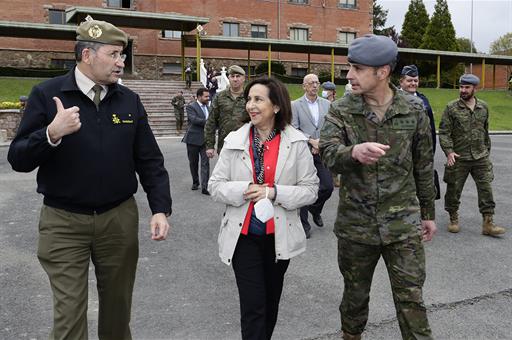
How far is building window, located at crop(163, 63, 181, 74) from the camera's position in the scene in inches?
1721

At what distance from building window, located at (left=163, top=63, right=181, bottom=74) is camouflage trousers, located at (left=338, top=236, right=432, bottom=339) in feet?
137

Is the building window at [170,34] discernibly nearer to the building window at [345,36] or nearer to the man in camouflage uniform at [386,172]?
the building window at [345,36]

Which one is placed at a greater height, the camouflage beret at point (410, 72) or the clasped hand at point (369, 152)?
the camouflage beret at point (410, 72)

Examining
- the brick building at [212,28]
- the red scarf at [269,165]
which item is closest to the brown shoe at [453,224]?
the red scarf at [269,165]

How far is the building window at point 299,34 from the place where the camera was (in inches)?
1914

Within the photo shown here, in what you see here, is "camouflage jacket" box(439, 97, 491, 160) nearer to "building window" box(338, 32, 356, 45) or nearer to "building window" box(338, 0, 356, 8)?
"building window" box(338, 32, 356, 45)

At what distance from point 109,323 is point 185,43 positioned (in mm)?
35718

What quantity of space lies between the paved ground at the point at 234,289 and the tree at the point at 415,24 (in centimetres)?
5675

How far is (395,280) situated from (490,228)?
438 centimetres

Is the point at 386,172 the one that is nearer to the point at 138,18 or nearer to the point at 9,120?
the point at 9,120

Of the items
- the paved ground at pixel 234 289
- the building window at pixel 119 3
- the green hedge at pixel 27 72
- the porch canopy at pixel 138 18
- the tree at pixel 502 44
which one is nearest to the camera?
the paved ground at pixel 234 289

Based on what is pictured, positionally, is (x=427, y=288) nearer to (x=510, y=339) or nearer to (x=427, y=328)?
(x=510, y=339)

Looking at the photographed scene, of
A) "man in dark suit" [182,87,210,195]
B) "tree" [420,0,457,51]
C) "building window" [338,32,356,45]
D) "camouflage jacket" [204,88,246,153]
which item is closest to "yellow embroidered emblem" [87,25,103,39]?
"camouflage jacket" [204,88,246,153]

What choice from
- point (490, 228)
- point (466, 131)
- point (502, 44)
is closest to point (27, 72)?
point (466, 131)
